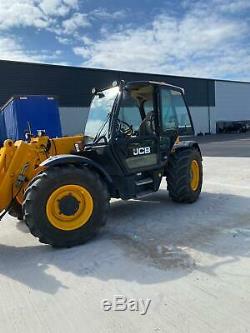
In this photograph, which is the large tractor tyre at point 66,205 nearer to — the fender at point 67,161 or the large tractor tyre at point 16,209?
the fender at point 67,161

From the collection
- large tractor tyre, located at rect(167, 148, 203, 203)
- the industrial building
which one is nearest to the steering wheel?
large tractor tyre, located at rect(167, 148, 203, 203)

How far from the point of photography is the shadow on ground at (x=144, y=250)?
13.8ft

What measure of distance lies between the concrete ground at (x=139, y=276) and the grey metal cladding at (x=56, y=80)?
25.1m

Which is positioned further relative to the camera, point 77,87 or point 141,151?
point 77,87

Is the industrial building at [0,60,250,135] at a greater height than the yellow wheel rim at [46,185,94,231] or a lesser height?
greater

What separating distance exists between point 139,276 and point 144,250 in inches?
30.0

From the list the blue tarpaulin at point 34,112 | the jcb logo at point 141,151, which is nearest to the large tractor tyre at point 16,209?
the jcb logo at point 141,151

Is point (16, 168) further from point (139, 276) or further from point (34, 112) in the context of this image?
point (34, 112)

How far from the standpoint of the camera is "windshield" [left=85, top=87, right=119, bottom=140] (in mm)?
6059

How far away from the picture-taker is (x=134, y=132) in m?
6.46

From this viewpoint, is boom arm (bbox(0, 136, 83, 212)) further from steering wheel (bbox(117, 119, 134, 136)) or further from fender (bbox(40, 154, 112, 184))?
steering wheel (bbox(117, 119, 134, 136))

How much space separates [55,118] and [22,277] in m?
9.39

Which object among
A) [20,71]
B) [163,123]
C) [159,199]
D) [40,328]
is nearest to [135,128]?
[163,123]

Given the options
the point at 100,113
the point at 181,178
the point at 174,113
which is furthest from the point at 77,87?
the point at 100,113
